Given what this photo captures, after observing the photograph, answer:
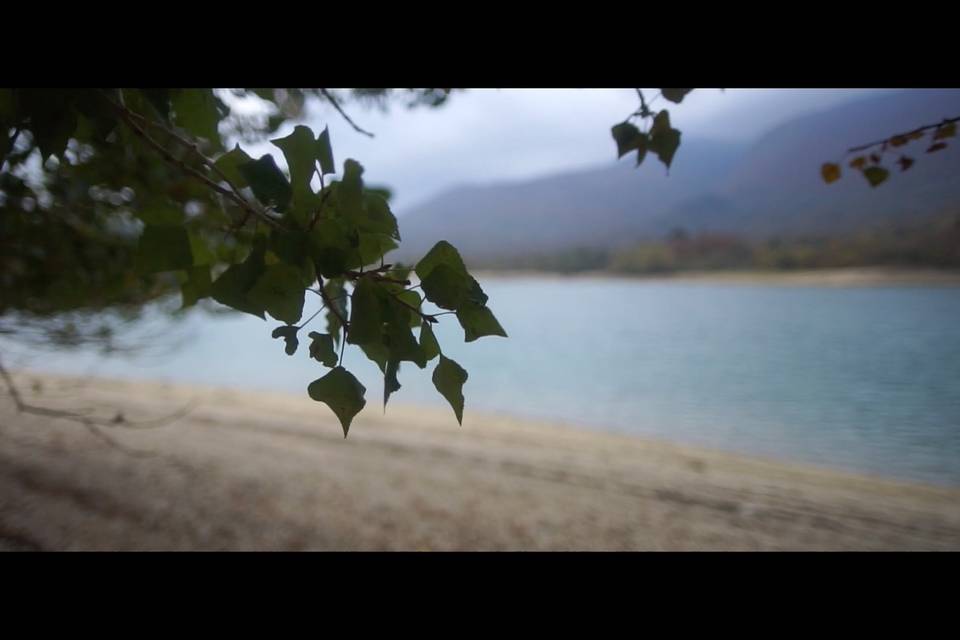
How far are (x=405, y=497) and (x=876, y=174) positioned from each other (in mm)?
2136

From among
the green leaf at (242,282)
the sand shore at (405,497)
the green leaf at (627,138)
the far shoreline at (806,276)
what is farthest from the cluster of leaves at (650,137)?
the sand shore at (405,497)

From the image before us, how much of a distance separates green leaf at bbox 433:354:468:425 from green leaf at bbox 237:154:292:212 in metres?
0.18

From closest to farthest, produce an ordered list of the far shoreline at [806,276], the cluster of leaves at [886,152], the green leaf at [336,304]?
the green leaf at [336,304]
the cluster of leaves at [886,152]
the far shoreline at [806,276]

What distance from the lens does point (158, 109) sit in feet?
1.96

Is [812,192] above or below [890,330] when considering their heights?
above

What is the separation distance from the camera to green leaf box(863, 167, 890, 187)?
0.94 metres

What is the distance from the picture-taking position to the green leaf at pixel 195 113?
1.97ft

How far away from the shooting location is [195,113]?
1.99 feet

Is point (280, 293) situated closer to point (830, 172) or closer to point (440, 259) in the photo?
point (440, 259)

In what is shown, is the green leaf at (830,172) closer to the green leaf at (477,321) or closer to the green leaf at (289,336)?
the green leaf at (477,321)

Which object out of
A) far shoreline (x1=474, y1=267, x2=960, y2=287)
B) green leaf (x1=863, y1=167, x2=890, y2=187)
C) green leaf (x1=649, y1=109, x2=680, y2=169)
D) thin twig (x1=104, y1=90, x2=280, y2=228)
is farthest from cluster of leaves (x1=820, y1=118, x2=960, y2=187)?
thin twig (x1=104, y1=90, x2=280, y2=228)
